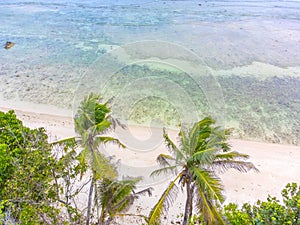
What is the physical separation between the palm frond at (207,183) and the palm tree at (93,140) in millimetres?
2610

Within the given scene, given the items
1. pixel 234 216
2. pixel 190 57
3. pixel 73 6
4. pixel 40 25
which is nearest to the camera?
pixel 234 216

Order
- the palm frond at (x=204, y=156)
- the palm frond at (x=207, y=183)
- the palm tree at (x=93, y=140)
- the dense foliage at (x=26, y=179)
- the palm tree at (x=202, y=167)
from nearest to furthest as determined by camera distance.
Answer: the palm frond at (x=207, y=183), the palm tree at (x=202, y=167), the palm frond at (x=204, y=156), the dense foliage at (x=26, y=179), the palm tree at (x=93, y=140)

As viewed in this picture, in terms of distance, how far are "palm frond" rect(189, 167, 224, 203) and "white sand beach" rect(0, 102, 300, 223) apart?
3.89m

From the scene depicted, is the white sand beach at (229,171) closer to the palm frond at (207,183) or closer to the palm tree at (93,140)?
the palm tree at (93,140)

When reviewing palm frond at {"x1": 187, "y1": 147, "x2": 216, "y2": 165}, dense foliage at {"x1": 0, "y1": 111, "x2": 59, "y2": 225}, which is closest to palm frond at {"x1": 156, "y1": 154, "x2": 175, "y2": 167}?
palm frond at {"x1": 187, "y1": 147, "x2": 216, "y2": 165}

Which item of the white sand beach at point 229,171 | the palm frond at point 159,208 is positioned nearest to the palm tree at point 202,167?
the palm frond at point 159,208

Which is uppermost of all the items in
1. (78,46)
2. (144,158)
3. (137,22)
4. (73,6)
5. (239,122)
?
(73,6)

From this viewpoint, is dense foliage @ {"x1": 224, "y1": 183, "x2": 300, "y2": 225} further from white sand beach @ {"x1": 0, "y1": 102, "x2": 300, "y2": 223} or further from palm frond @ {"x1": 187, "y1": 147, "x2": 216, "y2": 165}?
white sand beach @ {"x1": 0, "y1": 102, "x2": 300, "y2": 223}

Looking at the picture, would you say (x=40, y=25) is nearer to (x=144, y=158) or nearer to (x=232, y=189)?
(x=144, y=158)

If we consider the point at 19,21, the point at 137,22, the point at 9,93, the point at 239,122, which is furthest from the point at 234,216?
the point at 19,21

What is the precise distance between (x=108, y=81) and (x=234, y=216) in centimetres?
1815

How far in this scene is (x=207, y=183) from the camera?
6.68 metres

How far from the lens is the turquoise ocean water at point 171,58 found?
19016 millimetres

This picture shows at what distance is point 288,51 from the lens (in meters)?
29.5
